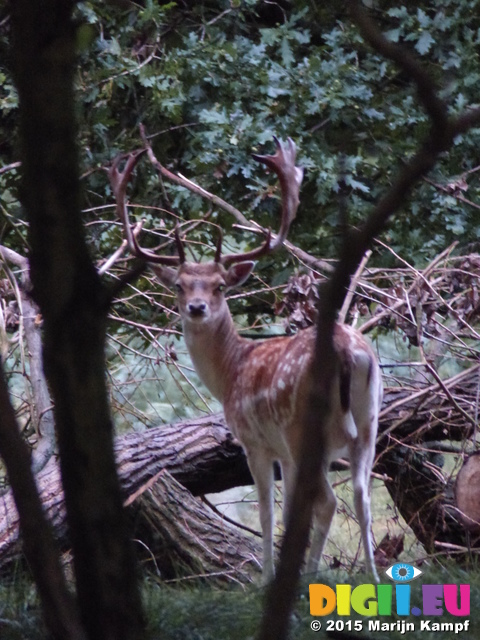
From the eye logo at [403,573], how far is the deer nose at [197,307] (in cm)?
167

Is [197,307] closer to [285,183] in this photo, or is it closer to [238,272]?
[238,272]

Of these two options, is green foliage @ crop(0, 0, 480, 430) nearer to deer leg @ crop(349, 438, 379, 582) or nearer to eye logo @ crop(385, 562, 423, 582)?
deer leg @ crop(349, 438, 379, 582)

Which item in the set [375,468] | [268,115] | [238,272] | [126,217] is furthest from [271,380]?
[268,115]

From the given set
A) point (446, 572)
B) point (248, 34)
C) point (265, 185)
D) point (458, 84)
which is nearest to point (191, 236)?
point (265, 185)

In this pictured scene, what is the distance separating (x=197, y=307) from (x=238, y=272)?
382 mm

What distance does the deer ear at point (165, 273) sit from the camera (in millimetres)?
4730

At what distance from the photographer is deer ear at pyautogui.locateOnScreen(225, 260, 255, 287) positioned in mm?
4703

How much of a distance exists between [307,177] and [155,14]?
63.5 inches

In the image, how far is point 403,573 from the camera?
341 centimetres

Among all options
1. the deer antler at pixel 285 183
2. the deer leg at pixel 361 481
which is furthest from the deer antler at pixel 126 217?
the deer leg at pixel 361 481

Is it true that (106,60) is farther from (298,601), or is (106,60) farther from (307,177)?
(298,601)

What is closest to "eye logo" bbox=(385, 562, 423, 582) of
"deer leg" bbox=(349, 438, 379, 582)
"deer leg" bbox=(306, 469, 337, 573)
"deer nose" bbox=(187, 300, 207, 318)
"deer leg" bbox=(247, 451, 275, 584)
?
"deer leg" bbox=(349, 438, 379, 582)

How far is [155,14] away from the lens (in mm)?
6266

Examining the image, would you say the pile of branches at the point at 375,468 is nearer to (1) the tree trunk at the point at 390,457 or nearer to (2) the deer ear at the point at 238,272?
(1) the tree trunk at the point at 390,457
